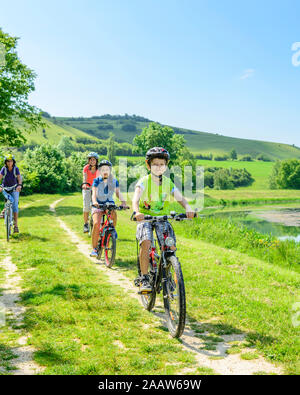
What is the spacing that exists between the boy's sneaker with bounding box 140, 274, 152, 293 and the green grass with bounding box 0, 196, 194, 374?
471 mm

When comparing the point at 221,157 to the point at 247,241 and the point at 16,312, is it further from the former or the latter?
the point at 16,312

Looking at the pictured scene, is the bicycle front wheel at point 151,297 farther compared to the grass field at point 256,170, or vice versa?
the grass field at point 256,170

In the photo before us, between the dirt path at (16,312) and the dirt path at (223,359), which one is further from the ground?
the dirt path at (16,312)

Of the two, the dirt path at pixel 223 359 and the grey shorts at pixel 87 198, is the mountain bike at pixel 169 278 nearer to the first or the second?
the dirt path at pixel 223 359

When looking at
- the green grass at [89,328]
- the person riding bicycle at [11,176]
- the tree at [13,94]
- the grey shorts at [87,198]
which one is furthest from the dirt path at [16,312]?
the tree at [13,94]

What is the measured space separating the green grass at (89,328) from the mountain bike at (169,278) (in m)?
0.26

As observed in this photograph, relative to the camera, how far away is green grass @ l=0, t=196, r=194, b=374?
3740 millimetres

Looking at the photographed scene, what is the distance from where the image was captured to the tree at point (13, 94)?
84.6 feet

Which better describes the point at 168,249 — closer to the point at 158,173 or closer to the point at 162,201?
the point at 162,201

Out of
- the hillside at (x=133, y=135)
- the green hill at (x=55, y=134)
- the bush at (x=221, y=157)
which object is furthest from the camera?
the hillside at (x=133, y=135)

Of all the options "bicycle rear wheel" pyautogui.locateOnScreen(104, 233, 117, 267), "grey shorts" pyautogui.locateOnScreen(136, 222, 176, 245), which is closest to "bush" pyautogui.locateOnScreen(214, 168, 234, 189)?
"bicycle rear wheel" pyautogui.locateOnScreen(104, 233, 117, 267)

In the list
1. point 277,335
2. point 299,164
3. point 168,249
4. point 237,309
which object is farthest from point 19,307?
point 299,164

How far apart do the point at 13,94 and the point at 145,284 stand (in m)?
26.0

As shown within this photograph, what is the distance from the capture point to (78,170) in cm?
6216
